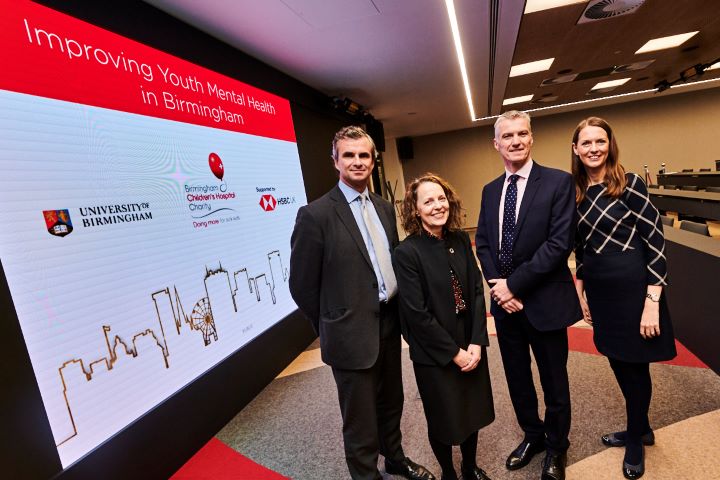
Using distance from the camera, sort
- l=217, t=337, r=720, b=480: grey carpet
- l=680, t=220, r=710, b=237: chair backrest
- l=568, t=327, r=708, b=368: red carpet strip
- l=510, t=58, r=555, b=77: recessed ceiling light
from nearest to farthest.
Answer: l=217, t=337, r=720, b=480: grey carpet
l=568, t=327, r=708, b=368: red carpet strip
l=680, t=220, r=710, b=237: chair backrest
l=510, t=58, r=555, b=77: recessed ceiling light

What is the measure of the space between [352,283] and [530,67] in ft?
18.3

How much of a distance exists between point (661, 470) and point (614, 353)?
605mm

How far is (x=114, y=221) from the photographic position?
212 centimetres

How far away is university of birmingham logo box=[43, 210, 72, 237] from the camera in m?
1.81

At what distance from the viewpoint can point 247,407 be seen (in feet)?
9.99

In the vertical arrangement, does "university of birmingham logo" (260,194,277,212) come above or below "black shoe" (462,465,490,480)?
above

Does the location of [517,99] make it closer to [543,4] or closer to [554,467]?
[543,4]

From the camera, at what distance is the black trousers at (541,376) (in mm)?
1755

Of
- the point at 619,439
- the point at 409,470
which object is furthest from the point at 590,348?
the point at 409,470

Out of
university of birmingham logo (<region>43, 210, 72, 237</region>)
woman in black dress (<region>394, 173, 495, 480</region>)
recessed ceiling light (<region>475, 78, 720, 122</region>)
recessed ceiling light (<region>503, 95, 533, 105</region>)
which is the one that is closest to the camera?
woman in black dress (<region>394, 173, 495, 480</region>)

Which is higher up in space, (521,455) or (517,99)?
(517,99)

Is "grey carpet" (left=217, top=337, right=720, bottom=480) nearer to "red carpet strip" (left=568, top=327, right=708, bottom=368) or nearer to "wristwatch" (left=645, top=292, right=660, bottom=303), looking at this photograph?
"red carpet strip" (left=568, top=327, right=708, bottom=368)

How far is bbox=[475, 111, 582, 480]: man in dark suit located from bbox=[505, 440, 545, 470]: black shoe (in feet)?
0.05

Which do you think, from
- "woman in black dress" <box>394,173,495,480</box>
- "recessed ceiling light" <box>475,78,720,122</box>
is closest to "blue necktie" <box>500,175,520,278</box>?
"woman in black dress" <box>394,173,495,480</box>
